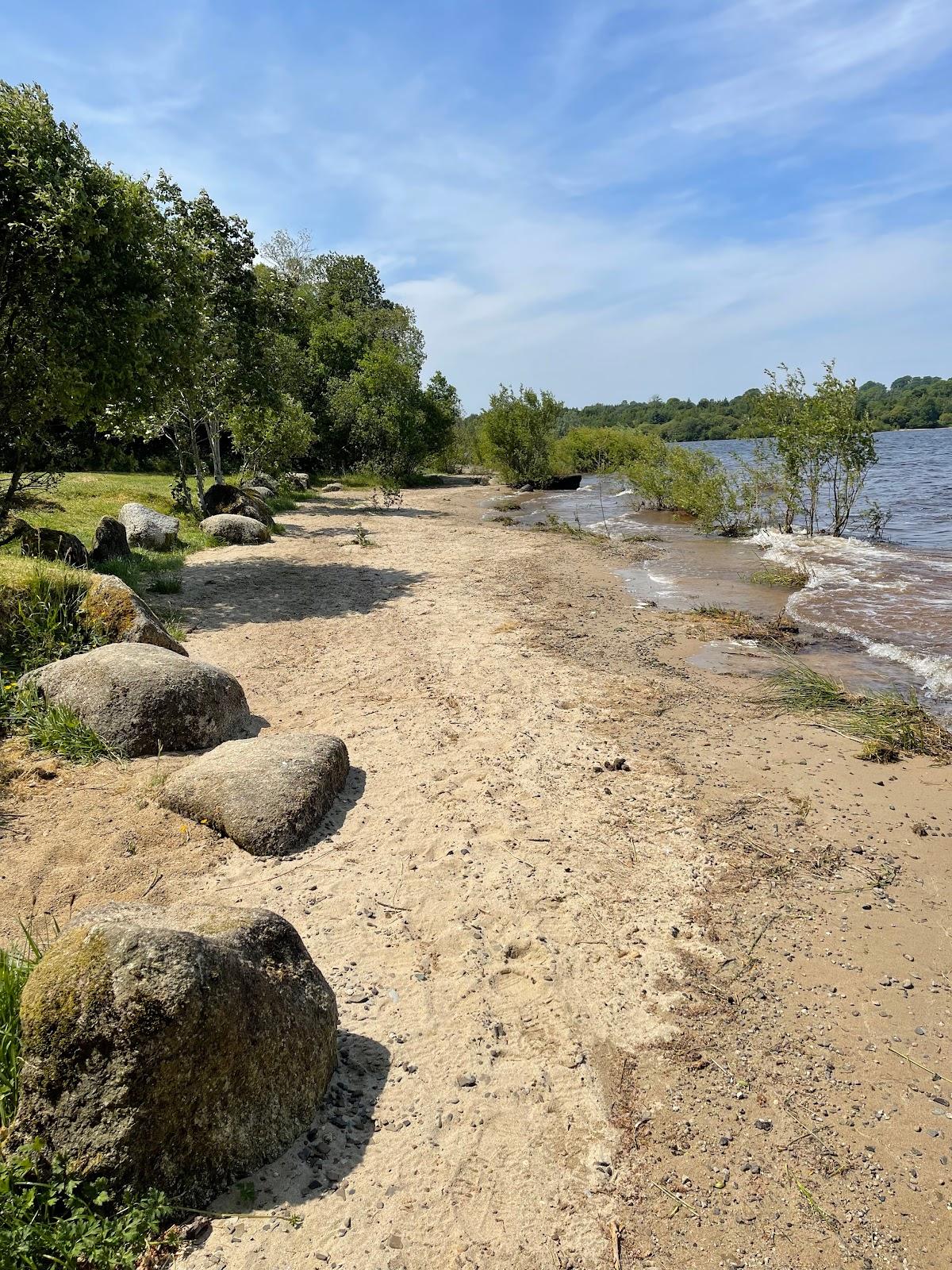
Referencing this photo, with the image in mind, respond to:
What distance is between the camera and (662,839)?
578 centimetres

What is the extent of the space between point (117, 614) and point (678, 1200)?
23.1ft

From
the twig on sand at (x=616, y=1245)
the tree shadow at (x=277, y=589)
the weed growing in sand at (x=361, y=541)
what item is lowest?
the twig on sand at (x=616, y=1245)

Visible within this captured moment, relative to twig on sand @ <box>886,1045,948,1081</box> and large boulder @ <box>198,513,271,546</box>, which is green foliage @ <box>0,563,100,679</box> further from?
large boulder @ <box>198,513,271,546</box>

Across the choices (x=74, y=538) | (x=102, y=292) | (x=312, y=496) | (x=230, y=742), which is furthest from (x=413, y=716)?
(x=312, y=496)

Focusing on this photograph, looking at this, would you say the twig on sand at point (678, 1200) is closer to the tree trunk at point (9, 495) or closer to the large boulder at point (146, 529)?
the tree trunk at point (9, 495)

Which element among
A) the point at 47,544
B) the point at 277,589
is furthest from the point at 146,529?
the point at 47,544

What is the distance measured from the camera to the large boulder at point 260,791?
17.7 ft

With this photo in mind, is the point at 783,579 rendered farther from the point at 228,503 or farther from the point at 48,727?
the point at 228,503

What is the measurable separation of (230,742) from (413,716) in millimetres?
2242

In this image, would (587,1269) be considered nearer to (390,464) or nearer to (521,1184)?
(521,1184)

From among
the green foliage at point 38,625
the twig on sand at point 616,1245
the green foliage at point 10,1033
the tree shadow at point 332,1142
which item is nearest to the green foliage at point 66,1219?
the green foliage at point 10,1033

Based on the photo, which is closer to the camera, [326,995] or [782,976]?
[326,995]

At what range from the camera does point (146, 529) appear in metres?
16.8

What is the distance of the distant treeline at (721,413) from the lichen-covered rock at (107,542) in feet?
111
